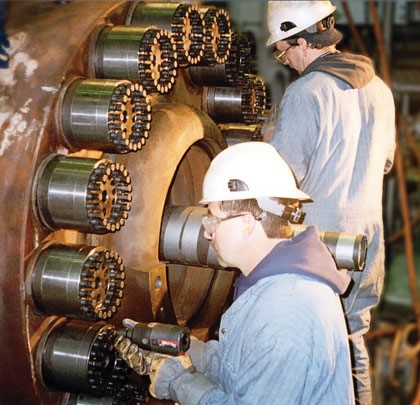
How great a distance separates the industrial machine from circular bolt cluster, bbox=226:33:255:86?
25 cm

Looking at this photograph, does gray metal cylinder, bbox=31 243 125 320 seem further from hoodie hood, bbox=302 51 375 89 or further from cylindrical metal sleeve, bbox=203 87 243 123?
hoodie hood, bbox=302 51 375 89

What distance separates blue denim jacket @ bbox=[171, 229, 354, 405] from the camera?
161cm

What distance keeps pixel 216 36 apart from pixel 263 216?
2.56 ft

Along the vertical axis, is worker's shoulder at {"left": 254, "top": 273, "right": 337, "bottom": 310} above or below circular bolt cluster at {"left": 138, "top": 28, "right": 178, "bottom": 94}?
below

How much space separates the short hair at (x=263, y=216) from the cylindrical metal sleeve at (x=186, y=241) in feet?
1.35

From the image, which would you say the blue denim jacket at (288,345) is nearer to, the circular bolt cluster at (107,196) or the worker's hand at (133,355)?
the worker's hand at (133,355)

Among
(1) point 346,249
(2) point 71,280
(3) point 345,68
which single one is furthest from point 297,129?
(2) point 71,280

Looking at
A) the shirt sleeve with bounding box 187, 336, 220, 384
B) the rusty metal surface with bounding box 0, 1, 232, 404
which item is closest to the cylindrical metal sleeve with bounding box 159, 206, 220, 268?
the rusty metal surface with bounding box 0, 1, 232, 404

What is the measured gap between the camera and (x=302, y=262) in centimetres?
171

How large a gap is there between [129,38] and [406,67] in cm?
527

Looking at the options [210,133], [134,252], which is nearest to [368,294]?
[210,133]

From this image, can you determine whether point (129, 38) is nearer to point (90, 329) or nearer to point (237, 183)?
point (237, 183)

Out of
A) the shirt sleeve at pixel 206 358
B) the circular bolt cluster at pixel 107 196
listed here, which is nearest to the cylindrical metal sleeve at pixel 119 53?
the circular bolt cluster at pixel 107 196

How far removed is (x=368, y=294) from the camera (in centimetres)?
267
